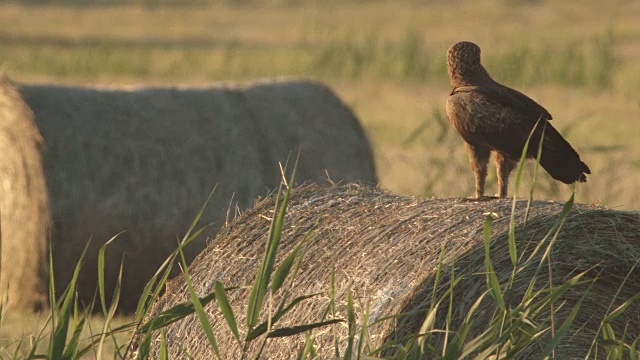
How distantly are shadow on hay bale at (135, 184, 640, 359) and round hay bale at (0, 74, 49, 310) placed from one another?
2784 millimetres

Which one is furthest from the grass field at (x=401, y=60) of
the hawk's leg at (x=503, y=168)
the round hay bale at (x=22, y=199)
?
the hawk's leg at (x=503, y=168)

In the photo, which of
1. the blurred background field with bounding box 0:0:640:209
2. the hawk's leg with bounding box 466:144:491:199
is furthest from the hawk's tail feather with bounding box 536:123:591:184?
the blurred background field with bounding box 0:0:640:209

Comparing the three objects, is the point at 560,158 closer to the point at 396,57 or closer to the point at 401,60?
the point at 401,60

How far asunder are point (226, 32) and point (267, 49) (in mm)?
7386

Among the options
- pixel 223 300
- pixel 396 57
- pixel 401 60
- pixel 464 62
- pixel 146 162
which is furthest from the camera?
pixel 396 57

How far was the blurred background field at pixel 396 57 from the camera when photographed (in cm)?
1166

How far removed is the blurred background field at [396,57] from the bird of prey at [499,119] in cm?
197

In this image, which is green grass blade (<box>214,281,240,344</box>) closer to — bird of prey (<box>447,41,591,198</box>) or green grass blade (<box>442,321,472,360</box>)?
green grass blade (<box>442,321,472,360</box>)

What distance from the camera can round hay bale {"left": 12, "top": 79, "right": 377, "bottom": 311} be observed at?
25.6 ft

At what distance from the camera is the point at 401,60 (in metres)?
18.7

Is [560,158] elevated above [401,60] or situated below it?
above

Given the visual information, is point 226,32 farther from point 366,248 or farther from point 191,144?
point 366,248

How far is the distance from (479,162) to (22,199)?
3865 millimetres

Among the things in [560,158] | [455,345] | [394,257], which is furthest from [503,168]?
[455,345]
